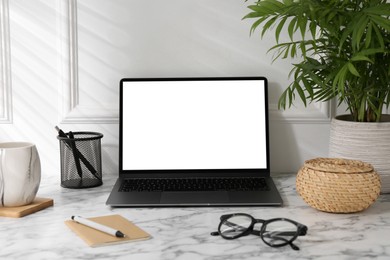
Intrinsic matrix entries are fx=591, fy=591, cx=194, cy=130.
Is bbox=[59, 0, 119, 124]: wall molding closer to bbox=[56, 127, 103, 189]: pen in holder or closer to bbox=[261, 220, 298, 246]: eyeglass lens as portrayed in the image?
bbox=[56, 127, 103, 189]: pen in holder

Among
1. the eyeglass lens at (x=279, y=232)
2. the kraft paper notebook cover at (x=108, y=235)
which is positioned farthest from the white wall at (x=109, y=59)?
the eyeglass lens at (x=279, y=232)

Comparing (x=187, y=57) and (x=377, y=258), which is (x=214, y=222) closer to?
(x=377, y=258)

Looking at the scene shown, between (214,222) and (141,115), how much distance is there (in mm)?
498

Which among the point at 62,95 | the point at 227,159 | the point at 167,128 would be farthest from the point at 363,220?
the point at 62,95

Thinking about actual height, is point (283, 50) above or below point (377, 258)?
above

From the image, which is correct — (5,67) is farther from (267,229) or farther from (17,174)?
(267,229)

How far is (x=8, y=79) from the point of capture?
1810 mm

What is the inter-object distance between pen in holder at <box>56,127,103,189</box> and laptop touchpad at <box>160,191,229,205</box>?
0.86 feet

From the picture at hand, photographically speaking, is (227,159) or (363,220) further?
(227,159)

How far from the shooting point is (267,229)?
1205mm

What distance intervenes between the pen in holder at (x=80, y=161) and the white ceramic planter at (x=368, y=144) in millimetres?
674

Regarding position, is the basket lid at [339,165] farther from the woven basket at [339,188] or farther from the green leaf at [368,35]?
the green leaf at [368,35]

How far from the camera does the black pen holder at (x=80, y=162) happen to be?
65.0 inches

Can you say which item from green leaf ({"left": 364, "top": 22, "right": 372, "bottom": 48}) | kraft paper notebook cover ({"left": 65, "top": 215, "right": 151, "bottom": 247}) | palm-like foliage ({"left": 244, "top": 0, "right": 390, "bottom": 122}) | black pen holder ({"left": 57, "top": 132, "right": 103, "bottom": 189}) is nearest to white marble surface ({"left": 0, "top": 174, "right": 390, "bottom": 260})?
kraft paper notebook cover ({"left": 65, "top": 215, "right": 151, "bottom": 247})
